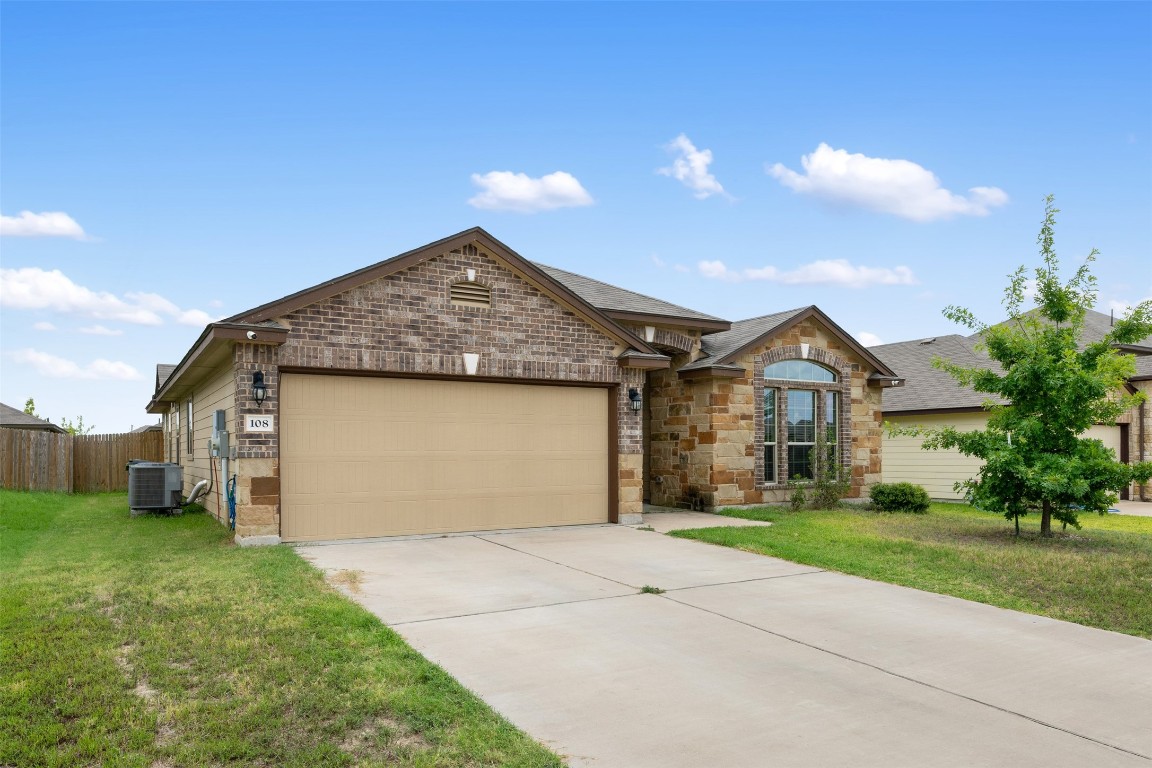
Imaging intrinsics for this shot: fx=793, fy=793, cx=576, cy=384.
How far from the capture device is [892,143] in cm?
1612

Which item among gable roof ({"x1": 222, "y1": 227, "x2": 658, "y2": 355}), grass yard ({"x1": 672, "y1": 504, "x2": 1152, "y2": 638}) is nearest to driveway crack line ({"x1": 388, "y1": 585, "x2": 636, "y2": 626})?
grass yard ({"x1": 672, "y1": 504, "x2": 1152, "y2": 638})

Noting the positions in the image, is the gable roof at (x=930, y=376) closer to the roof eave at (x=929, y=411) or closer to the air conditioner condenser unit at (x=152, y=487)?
the roof eave at (x=929, y=411)

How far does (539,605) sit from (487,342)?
5664 mm

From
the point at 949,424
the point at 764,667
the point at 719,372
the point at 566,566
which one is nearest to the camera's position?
the point at 764,667

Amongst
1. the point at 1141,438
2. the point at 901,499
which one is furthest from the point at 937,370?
the point at 901,499

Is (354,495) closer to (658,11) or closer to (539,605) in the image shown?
(539,605)

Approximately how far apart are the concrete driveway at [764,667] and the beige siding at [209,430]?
3877mm

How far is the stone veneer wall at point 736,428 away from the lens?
16.0 meters

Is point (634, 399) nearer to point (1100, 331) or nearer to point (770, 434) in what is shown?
point (770, 434)

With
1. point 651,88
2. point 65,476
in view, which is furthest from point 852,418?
point 65,476

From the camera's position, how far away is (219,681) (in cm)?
511

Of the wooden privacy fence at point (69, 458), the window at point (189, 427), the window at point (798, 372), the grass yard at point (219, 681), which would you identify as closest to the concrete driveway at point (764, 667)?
the grass yard at point (219, 681)

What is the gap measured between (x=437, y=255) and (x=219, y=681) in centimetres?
792

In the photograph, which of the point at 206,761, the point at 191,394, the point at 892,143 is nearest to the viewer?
the point at 206,761
